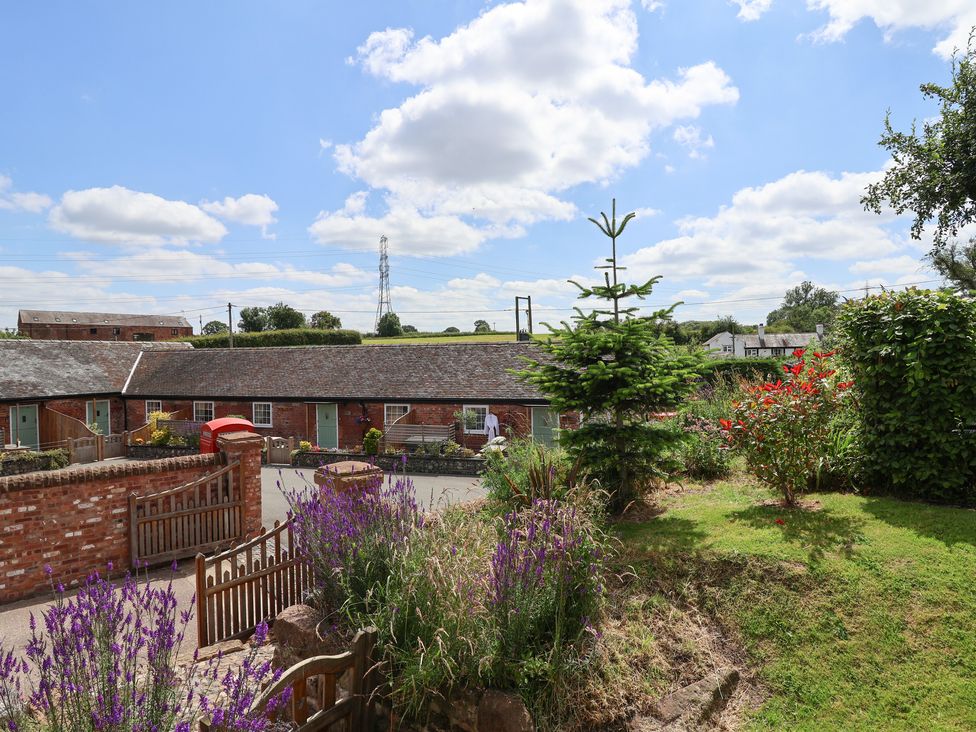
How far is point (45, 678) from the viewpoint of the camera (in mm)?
3254

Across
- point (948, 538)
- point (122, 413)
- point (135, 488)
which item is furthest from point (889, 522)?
point (122, 413)

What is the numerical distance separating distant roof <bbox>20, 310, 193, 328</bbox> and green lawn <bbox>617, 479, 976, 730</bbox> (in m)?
93.1

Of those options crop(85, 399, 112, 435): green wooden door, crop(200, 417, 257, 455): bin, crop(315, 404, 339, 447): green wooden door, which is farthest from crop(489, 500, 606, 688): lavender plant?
crop(85, 399, 112, 435): green wooden door

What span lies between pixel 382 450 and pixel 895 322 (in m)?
18.7

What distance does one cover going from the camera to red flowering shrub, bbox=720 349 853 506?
7742 millimetres

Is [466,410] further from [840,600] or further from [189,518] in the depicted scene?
[840,600]

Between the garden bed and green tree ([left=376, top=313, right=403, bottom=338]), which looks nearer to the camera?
the garden bed

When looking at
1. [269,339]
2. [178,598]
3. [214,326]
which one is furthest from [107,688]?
[214,326]

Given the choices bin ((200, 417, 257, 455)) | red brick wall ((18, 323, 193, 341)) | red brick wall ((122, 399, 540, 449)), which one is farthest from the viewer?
red brick wall ((18, 323, 193, 341))

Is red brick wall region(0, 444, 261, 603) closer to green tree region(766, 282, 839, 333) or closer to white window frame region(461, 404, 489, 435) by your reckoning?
white window frame region(461, 404, 489, 435)

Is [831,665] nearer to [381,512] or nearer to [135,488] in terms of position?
[381,512]

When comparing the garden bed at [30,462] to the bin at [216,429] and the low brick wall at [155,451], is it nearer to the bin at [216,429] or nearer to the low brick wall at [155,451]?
the low brick wall at [155,451]

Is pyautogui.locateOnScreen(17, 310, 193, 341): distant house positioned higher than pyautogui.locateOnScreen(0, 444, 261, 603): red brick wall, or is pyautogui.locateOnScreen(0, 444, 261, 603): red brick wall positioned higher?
pyautogui.locateOnScreen(17, 310, 193, 341): distant house

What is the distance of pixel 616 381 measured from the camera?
840cm
